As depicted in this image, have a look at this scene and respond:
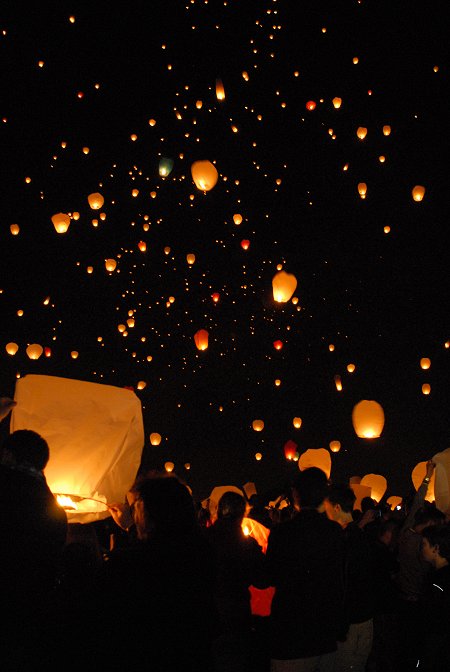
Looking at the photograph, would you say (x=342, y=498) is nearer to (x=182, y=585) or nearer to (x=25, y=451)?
(x=25, y=451)

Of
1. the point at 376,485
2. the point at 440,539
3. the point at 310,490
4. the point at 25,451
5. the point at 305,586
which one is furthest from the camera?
the point at 376,485

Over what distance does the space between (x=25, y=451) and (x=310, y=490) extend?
1.11m

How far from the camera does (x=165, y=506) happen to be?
174 cm

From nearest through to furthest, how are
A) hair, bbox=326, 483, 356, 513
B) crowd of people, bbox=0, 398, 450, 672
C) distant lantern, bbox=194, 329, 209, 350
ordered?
1. crowd of people, bbox=0, 398, 450, 672
2. hair, bbox=326, 483, 356, 513
3. distant lantern, bbox=194, 329, 209, 350

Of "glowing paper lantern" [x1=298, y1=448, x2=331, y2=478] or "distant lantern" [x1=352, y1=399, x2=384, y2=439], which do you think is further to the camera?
"glowing paper lantern" [x1=298, y1=448, x2=331, y2=478]

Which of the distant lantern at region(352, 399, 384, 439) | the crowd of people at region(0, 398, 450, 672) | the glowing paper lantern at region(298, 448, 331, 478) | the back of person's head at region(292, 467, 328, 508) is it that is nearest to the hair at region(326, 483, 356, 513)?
the crowd of people at region(0, 398, 450, 672)

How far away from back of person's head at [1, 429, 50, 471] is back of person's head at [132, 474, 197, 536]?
22.6 inches

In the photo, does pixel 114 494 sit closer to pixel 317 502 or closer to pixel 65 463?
pixel 65 463

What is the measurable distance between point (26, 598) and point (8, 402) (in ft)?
2.14

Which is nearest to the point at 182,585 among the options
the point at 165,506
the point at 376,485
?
the point at 165,506

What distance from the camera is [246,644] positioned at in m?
3.06

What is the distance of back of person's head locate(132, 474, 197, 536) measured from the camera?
1722 millimetres

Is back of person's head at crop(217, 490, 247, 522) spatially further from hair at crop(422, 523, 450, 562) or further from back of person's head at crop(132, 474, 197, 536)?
back of person's head at crop(132, 474, 197, 536)

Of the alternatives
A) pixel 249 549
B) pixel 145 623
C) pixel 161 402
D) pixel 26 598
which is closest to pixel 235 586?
pixel 249 549
